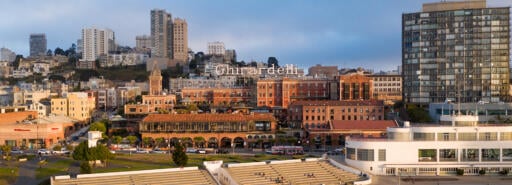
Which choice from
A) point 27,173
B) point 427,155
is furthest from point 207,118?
point 427,155

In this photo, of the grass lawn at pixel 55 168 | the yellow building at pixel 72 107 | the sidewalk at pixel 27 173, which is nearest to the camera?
the sidewalk at pixel 27 173

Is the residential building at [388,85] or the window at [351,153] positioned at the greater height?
the residential building at [388,85]

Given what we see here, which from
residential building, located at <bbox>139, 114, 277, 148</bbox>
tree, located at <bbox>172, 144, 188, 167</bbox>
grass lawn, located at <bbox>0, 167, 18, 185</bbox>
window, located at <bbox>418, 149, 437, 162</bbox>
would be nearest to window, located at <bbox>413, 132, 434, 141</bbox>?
window, located at <bbox>418, 149, 437, 162</bbox>

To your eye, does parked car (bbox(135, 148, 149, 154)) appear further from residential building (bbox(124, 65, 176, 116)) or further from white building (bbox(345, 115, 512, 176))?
white building (bbox(345, 115, 512, 176))

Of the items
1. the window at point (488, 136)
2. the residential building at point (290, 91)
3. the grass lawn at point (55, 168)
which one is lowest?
the grass lawn at point (55, 168)

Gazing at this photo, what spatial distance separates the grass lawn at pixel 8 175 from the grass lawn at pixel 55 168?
2034mm

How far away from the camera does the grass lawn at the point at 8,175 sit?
52.7 m

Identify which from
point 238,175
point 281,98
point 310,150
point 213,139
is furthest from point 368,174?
point 281,98

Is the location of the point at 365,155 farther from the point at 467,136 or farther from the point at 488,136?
the point at 488,136

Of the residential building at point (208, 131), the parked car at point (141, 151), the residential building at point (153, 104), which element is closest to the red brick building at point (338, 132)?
the residential building at point (208, 131)

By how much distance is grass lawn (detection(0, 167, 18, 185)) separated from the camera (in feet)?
173

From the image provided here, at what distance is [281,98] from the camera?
116 meters

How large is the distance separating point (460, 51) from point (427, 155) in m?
60.8

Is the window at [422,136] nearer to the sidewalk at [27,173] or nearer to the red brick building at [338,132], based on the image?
the red brick building at [338,132]
